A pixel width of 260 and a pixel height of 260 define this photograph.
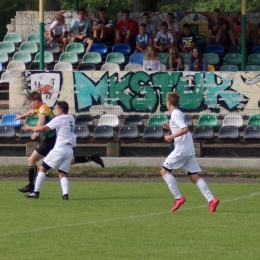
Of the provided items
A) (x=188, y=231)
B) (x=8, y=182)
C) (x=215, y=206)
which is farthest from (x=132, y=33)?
(x=188, y=231)

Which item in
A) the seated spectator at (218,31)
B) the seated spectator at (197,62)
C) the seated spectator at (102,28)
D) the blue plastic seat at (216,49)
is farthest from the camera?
the seated spectator at (102,28)

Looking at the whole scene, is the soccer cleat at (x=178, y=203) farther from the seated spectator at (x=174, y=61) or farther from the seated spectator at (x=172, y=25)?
the seated spectator at (x=172, y=25)

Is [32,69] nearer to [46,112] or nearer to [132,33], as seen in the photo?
[132,33]

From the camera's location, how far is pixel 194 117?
2464cm

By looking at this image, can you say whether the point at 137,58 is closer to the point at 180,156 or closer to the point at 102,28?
the point at 102,28

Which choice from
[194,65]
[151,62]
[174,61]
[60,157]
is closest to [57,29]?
[151,62]

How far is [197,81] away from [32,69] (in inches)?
225

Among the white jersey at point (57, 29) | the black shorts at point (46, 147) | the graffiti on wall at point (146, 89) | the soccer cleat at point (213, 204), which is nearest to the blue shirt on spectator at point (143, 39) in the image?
the graffiti on wall at point (146, 89)

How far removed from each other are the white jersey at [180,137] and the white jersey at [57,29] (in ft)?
52.8

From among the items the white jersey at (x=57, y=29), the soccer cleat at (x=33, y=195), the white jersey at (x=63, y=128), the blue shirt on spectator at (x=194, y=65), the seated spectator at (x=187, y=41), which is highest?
the white jersey at (x=57, y=29)

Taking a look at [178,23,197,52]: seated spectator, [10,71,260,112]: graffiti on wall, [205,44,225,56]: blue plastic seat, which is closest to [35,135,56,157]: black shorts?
[10,71,260,112]: graffiti on wall

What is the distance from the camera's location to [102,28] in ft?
93.4

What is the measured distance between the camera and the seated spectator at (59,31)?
28.6 m

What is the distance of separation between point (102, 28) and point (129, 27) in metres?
0.92
